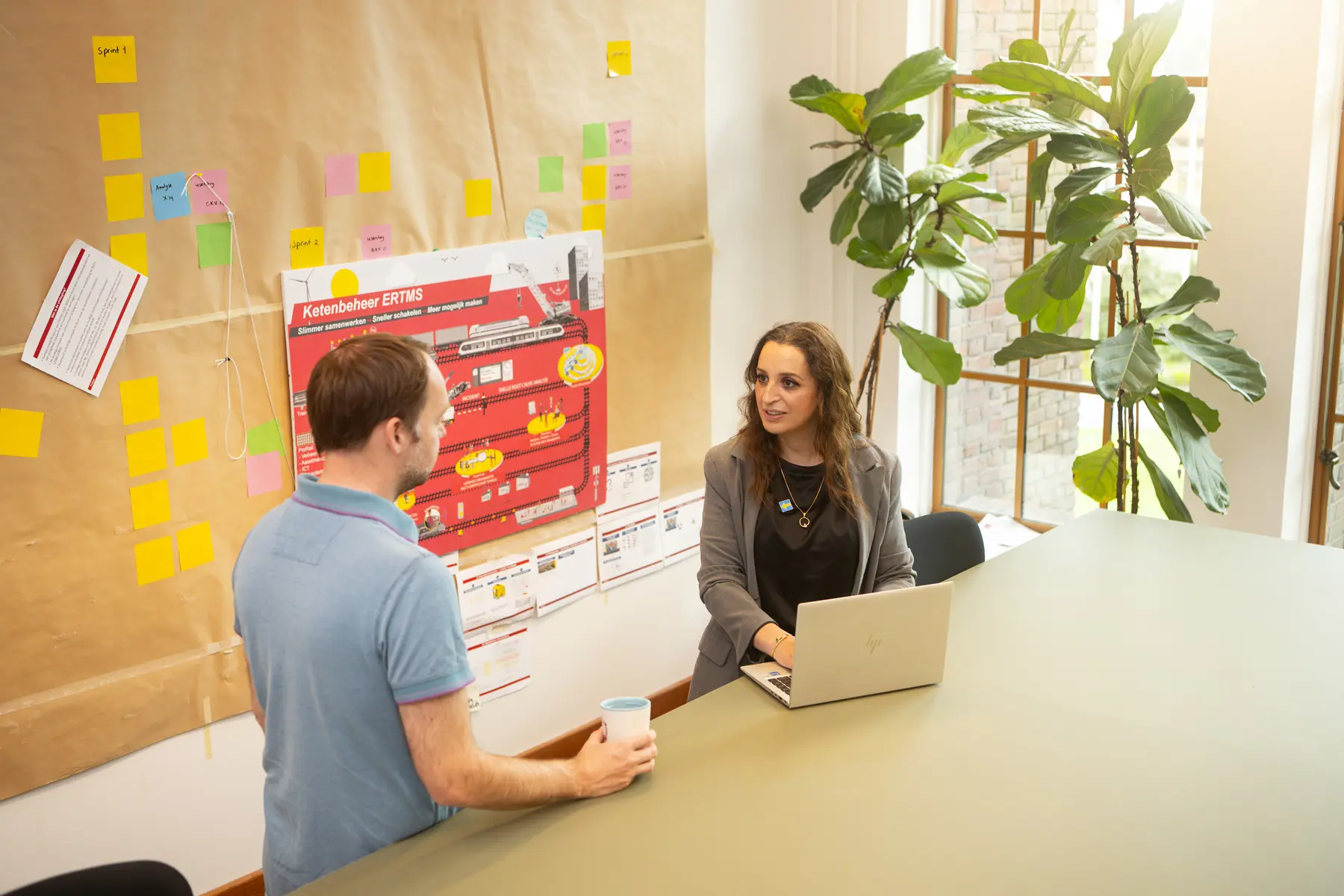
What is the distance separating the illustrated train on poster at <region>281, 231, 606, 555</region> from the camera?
9.69 ft

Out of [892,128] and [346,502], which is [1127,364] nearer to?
[892,128]

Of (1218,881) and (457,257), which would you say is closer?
(1218,881)

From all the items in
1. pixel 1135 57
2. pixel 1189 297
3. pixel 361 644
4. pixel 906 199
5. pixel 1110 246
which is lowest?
pixel 361 644

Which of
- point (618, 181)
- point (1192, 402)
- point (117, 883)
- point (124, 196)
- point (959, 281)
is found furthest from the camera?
point (959, 281)

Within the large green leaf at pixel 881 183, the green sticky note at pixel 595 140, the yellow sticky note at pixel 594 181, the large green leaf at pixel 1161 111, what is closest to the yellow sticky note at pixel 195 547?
the yellow sticky note at pixel 594 181

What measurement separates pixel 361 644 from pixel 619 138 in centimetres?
240

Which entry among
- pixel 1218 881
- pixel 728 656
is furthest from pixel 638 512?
pixel 1218 881

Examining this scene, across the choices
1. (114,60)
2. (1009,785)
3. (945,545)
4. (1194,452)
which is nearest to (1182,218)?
(1194,452)

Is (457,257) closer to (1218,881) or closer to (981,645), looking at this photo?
(981,645)

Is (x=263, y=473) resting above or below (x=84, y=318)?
below

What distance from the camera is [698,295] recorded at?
4.02 meters

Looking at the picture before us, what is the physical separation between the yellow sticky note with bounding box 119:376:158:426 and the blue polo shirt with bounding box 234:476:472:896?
1.08m

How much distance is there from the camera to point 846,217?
3.95 metres

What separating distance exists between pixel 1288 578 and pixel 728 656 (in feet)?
4.40
